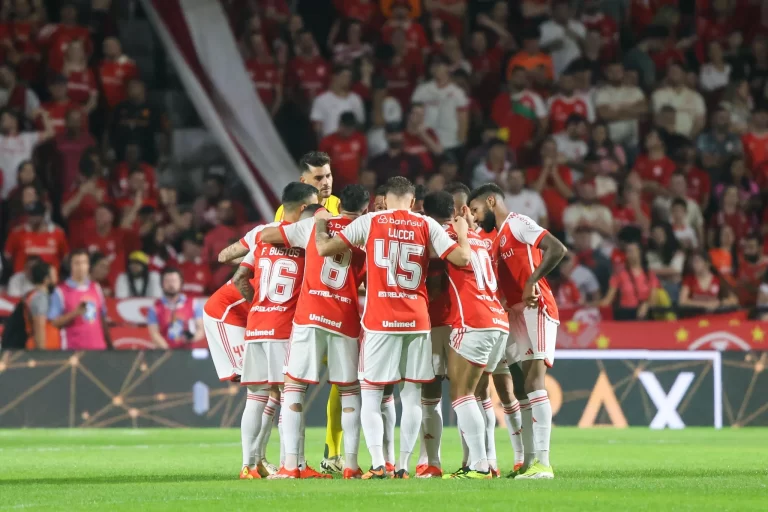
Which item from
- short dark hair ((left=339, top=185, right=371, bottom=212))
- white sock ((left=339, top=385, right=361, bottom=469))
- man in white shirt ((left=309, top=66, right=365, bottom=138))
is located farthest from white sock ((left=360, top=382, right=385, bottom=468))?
man in white shirt ((left=309, top=66, right=365, bottom=138))

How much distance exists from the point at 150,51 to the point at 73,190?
10.9 ft

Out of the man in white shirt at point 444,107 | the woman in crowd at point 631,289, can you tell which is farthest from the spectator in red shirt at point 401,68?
the woman in crowd at point 631,289

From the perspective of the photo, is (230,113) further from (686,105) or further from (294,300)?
(294,300)

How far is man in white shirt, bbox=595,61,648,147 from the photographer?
2077 centimetres

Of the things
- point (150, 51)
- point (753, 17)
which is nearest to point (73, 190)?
point (150, 51)

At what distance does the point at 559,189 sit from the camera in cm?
1969

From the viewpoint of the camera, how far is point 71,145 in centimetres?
1917

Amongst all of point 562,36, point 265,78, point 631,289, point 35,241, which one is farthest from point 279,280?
point 562,36

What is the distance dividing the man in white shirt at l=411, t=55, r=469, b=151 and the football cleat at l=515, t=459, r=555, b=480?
1111 cm

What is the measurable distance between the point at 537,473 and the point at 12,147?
38.1ft

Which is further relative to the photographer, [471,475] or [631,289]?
[631,289]

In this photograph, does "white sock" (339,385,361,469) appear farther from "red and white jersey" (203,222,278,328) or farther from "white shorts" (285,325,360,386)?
"red and white jersey" (203,222,278,328)

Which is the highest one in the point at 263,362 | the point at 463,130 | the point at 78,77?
the point at 78,77

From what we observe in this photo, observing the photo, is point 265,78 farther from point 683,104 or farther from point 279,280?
point 279,280
